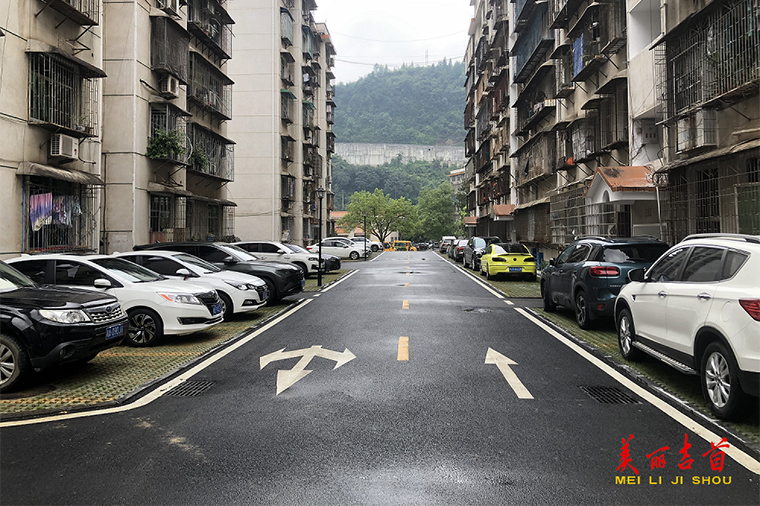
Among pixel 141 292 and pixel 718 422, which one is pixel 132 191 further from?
pixel 718 422

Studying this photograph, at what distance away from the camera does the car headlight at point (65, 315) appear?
6656mm

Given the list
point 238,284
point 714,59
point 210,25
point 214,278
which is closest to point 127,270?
point 214,278

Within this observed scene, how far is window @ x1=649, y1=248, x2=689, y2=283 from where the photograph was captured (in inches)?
261

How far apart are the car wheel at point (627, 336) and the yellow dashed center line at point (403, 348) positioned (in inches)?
119

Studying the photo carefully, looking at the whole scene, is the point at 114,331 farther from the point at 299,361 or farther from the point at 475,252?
the point at 475,252

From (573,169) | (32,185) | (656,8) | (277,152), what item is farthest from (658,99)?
(277,152)

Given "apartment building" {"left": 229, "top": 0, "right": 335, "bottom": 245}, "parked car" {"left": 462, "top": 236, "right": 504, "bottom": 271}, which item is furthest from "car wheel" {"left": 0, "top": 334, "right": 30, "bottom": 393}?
"apartment building" {"left": 229, "top": 0, "right": 335, "bottom": 245}

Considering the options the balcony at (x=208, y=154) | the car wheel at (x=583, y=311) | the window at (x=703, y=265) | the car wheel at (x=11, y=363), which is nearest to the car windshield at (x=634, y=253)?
the car wheel at (x=583, y=311)

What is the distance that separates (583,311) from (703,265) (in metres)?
4.71

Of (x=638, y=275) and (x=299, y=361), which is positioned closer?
(x=638, y=275)

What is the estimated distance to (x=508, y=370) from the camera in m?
7.37

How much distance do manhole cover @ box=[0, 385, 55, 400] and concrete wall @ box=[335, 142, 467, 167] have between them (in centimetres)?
13130

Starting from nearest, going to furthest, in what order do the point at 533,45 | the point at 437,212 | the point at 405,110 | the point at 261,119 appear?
1. the point at 533,45
2. the point at 261,119
3. the point at 437,212
4. the point at 405,110

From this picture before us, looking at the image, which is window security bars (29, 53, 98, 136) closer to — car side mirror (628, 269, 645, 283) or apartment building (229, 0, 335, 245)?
car side mirror (628, 269, 645, 283)
